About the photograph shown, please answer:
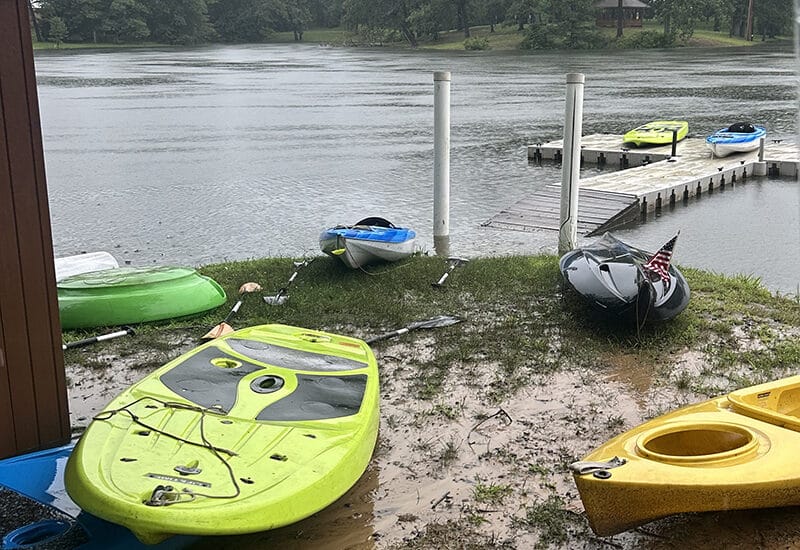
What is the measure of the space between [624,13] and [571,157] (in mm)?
59311

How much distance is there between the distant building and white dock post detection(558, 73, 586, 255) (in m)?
57.0

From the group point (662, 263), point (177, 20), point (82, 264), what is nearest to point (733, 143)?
point (662, 263)

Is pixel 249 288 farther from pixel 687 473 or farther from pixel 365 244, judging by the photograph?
pixel 687 473

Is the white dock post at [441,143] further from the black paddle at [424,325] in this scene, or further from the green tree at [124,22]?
the green tree at [124,22]

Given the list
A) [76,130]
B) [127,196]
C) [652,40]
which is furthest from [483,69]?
[127,196]

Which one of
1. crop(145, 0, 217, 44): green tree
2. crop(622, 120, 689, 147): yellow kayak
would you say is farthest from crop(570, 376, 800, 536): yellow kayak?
crop(145, 0, 217, 44): green tree

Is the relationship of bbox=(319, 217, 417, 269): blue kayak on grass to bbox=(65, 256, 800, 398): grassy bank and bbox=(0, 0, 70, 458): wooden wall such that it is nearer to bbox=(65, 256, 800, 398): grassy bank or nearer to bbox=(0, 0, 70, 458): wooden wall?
bbox=(65, 256, 800, 398): grassy bank

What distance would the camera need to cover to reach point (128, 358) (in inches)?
259

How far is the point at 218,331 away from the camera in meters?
6.83

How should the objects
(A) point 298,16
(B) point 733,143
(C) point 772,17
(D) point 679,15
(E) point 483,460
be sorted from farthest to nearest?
(A) point 298,16
(D) point 679,15
(C) point 772,17
(B) point 733,143
(E) point 483,460

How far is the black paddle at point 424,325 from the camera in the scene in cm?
682

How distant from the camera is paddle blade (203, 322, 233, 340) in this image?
266 inches

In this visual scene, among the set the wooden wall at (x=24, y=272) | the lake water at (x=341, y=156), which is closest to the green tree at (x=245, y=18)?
the lake water at (x=341, y=156)

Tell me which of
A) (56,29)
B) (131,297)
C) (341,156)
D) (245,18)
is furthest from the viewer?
(245,18)
